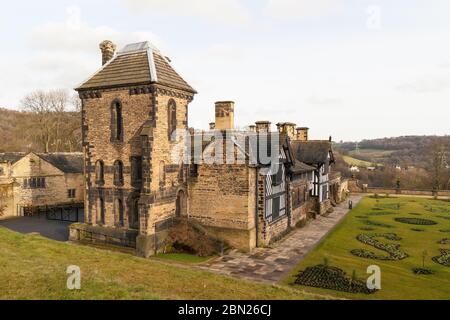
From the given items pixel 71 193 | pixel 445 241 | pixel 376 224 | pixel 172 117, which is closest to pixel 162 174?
pixel 172 117

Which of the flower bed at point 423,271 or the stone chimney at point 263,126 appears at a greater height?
the stone chimney at point 263,126

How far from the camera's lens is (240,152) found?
67.0 feet

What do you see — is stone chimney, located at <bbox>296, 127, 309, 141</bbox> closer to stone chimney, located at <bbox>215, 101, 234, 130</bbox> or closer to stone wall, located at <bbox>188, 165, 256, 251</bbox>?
stone chimney, located at <bbox>215, 101, 234, 130</bbox>

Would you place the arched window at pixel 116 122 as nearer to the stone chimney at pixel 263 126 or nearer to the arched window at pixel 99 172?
the arched window at pixel 99 172

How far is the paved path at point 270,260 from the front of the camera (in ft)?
53.3

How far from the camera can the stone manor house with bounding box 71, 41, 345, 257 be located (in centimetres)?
1894

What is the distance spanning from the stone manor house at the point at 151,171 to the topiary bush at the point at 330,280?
14.8 feet

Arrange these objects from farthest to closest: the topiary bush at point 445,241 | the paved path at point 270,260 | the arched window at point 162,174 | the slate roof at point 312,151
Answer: the slate roof at point 312,151 < the topiary bush at point 445,241 < the arched window at point 162,174 < the paved path at point 270,260

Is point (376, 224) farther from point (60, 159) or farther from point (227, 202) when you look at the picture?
point (60, 159)

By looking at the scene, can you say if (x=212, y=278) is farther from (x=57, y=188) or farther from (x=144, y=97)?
(x=57, y=188)

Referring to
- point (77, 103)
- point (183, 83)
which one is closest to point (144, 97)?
point (183, 83)

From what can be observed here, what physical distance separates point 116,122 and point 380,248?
18374 mm

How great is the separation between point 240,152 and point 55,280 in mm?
12849

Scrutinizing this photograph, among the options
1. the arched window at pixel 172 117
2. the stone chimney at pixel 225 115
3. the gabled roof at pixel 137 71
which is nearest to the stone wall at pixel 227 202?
the arched window at pixel 172 117
